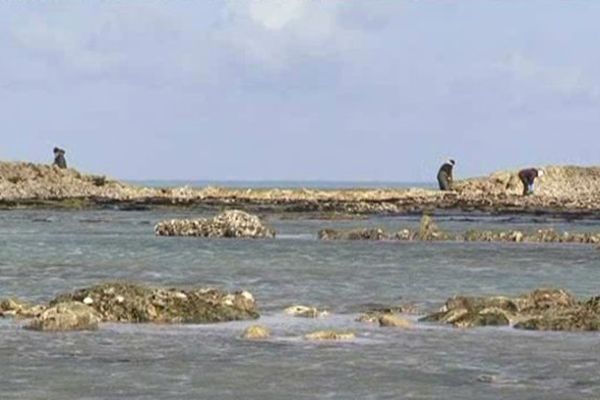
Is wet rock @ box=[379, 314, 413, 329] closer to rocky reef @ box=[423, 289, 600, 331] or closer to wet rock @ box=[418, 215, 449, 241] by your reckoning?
rocky reef @ box=[423, 289, 600, 331]

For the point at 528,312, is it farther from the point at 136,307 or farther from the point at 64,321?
the point at 64,321

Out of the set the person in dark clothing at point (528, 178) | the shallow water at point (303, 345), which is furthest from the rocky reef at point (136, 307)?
the person in dark clothing at point (528, 178)

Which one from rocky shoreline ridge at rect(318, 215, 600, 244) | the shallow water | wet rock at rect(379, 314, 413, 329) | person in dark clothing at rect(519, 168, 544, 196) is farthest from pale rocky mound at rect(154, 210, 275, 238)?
person in dark clothing at rect(519, 168, 544, 196)

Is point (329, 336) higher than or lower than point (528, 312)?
lower

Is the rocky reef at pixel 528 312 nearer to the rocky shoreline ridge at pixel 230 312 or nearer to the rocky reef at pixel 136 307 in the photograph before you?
the rocky shoreline ridge at pixel 230 312

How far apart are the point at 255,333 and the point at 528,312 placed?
5.53 meters

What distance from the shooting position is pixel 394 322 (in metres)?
23.6

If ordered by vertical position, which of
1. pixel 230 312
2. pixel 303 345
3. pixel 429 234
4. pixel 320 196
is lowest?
pixel 303 345

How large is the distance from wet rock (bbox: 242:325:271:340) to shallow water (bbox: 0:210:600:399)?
211 millimetres

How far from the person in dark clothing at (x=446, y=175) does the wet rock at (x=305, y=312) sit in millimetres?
67382

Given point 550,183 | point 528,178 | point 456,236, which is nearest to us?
point 456,236

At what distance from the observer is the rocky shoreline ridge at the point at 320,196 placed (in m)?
78.5

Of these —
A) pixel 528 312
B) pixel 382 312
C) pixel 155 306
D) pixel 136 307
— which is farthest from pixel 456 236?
pixel 136 307

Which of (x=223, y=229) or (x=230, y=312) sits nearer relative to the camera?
(x=230, y=312)
